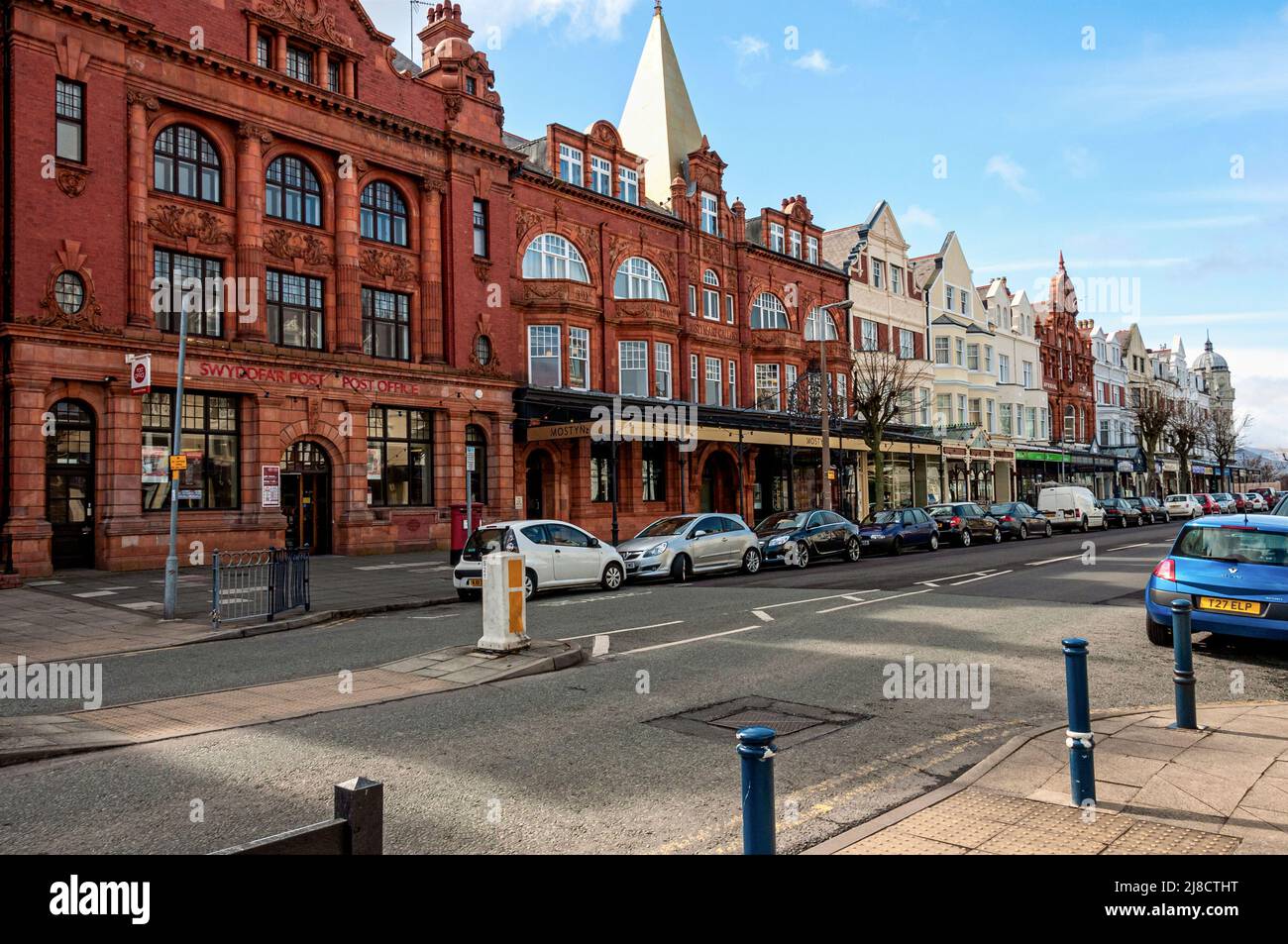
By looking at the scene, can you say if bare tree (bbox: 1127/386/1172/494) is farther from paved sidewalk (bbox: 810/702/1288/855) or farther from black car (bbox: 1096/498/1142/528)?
paved sidewalk (bbox: 810/702/1288/855)

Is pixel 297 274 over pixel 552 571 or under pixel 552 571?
over

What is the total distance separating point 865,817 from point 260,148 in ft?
86.2

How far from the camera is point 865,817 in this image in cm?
510

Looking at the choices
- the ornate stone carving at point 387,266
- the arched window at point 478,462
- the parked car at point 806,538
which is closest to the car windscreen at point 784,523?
the parked car at point 806,538

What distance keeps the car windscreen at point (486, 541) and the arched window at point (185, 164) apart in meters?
14.5

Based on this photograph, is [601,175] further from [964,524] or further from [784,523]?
[964,524]

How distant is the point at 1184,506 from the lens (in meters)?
51.3

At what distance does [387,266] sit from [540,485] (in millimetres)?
9776

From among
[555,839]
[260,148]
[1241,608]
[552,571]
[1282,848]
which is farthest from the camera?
[260,148]

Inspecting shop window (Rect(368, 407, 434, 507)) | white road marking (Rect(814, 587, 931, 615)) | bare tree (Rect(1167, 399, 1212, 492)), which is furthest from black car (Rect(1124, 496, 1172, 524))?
shop window (Rect(368, 407, 434, 507))

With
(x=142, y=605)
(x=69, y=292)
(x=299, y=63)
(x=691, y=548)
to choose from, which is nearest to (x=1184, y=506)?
(x=691, y=548)

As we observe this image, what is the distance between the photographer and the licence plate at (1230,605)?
943 centimetres
